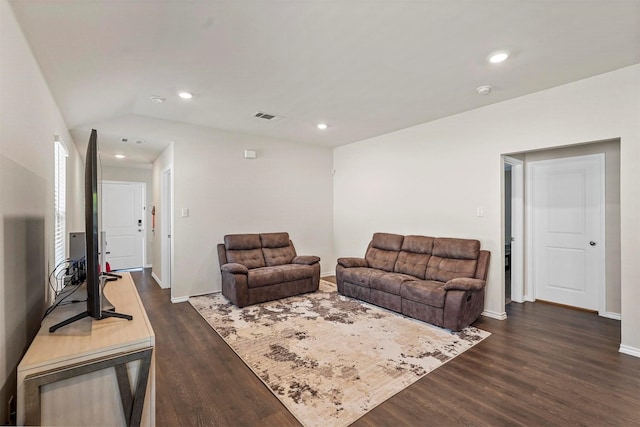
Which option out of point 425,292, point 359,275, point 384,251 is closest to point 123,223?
point 359,275

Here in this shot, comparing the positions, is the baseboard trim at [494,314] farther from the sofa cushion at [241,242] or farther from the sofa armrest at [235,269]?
the sofa cushion at [241,242]

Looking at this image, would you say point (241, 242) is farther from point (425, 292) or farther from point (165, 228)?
point (425, 292)

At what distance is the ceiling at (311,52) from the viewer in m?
1.85

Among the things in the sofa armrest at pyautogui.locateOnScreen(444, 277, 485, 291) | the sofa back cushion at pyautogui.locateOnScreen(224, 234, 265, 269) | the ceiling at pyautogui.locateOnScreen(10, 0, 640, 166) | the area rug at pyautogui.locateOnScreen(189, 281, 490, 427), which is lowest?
the area rug at pyautogui.locateOnScreen(189, 281, 490, 427)

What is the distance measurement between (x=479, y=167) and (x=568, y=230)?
155 centimetres

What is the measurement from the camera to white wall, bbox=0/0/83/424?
135cm

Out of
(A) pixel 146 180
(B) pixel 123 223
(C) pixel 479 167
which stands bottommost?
(B) pixel 123 223

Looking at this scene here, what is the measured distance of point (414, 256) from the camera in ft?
13.9

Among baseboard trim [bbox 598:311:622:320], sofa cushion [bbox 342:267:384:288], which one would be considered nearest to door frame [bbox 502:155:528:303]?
baseboard trim [bbox 598:311:622:320]

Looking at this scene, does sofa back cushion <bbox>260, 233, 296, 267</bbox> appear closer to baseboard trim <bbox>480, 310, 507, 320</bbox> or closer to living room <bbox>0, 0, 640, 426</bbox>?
living room <bbox>0, 0, 640, 426</bbox>

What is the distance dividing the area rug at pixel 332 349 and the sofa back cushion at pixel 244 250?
2.18 ft

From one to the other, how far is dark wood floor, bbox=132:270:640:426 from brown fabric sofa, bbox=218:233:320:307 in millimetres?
842

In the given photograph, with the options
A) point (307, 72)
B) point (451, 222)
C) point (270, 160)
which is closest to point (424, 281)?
point (451, 222)

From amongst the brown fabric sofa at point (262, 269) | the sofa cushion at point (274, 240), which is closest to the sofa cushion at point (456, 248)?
the brown fabric sofa at point (262, 269)
